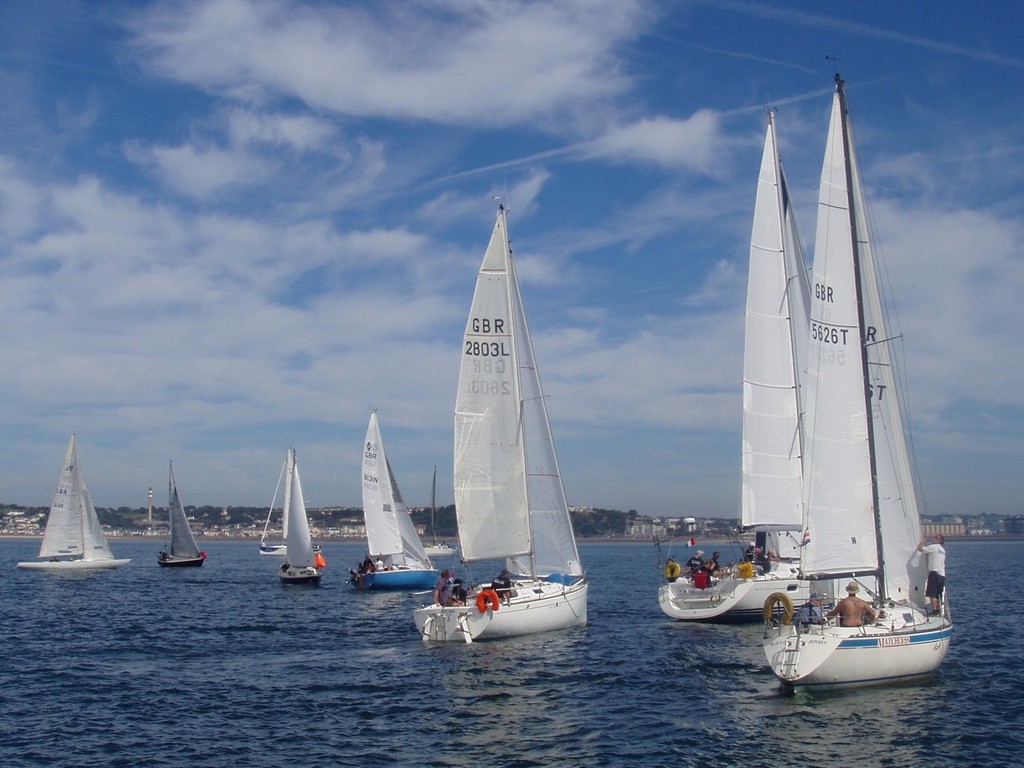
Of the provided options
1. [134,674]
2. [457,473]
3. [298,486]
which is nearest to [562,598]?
[457,473]

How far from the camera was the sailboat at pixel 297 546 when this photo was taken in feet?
176

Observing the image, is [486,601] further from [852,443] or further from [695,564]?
[852,443]

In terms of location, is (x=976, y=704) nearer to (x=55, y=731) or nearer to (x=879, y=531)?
(x=879, y=531)

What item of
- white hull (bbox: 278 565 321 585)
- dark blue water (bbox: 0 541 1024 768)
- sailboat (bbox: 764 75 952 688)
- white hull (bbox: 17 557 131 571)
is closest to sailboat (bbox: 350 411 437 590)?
white hull (bbox: 278 565 321 585)

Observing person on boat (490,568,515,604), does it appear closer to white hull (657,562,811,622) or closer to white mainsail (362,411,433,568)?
white hull (657,562,811,622)

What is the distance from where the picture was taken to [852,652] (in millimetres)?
18781

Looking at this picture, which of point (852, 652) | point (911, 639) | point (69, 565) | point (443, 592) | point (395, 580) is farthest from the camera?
point (69, 565)

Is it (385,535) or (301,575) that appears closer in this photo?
(385,535)

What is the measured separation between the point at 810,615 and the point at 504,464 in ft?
40.7

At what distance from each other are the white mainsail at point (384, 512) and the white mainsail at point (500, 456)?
22734 mm

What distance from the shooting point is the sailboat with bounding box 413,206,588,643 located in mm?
29422

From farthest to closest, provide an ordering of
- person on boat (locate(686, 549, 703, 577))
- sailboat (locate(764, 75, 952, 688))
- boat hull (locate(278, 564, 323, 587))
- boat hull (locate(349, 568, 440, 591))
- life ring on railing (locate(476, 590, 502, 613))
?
boat hull (locate(278, 564, 323, 587)) → boat hull (locate(349, 568, 440, 591)) → person on boat (locate(686, 549, 703, 577)) → life ring on railing (locate(476, 590, 502, 613)) → sailboat (locate(764, 75, 952, 688))

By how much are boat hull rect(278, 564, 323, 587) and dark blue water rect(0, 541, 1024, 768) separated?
65.7 feet

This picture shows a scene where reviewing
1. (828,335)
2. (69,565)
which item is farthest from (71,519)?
(828,335)
